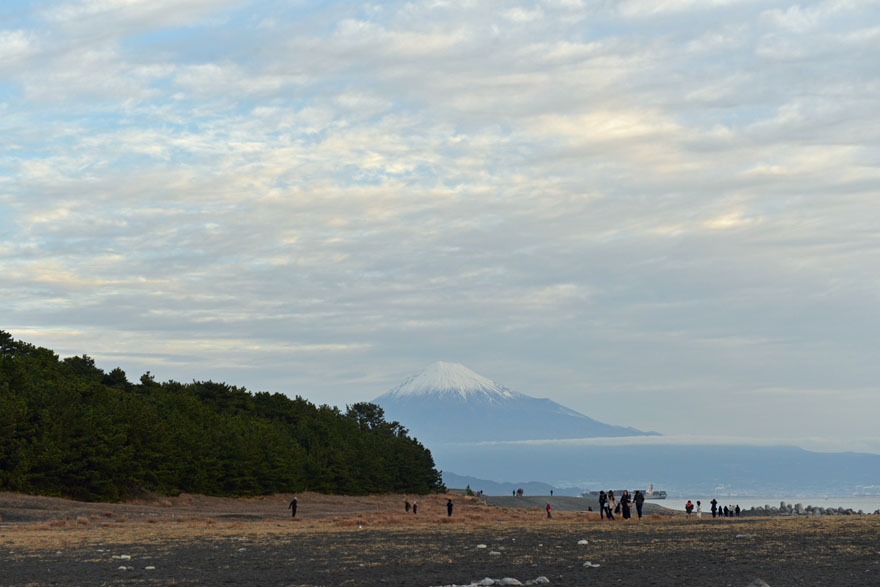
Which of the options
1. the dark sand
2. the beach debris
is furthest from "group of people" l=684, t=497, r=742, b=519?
the beach debris

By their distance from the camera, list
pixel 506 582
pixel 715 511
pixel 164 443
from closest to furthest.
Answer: pixel 506 582, pixel 715 511, pixel 164 443

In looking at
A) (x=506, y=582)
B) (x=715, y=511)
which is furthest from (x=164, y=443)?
(x=506, y=582)

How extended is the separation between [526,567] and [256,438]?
74072 mm

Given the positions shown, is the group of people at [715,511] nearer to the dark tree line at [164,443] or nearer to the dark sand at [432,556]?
the dark sand at [432,556]

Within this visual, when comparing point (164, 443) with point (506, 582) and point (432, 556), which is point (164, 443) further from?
point (506, 582)

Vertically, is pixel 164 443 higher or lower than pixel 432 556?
higher

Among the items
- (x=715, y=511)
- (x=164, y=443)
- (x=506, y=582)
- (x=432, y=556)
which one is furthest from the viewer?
(x=164, y=443)

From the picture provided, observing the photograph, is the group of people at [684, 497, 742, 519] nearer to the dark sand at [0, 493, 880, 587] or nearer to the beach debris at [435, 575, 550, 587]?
the dark sand at [0, 493, 880, 587]

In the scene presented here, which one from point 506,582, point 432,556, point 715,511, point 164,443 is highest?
point 164,443

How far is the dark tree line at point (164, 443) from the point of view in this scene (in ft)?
225

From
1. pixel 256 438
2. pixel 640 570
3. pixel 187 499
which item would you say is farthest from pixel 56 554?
pixel 256 438

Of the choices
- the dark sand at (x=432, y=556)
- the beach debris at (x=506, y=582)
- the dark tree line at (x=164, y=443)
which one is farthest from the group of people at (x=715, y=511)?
the beach debris at (x=506, y=582)

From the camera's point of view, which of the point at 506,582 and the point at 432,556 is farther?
the point at 432,556

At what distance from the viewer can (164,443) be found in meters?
79.5
